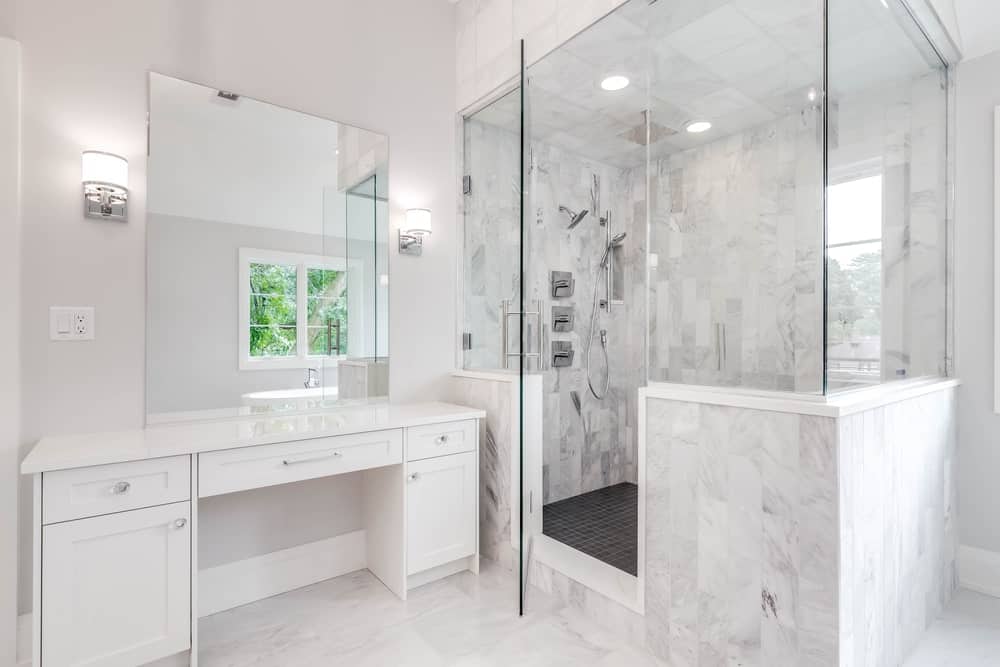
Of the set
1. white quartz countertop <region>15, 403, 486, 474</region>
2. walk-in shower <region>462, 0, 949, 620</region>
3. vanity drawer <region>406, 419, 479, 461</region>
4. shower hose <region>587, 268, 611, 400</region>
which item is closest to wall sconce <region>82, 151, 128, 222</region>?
white quartz countertop <region>15, 403, 486, 474</region>

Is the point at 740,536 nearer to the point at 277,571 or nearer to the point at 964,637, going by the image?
the point at 964,637

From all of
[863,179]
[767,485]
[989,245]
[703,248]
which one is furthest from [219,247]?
[989,245]

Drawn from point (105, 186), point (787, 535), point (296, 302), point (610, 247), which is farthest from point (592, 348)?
point (105, 186)

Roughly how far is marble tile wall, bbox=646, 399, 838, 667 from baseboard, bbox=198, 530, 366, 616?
145 centimetres

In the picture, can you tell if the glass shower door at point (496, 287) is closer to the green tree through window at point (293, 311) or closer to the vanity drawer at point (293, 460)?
the vanity drawer at point (293, 460)

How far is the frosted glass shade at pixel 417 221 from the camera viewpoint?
2.61 meters

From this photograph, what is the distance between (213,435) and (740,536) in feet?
5.88

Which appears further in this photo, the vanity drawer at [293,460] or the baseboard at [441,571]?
the baseboard at [441,571]

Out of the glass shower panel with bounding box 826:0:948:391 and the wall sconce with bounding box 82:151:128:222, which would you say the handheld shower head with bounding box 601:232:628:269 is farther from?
the wall sconce with bounding box 82:151:128:222

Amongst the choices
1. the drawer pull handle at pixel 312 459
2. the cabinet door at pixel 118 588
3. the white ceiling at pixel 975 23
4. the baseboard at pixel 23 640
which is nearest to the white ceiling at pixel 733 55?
the white ceiling at pixel 975 23

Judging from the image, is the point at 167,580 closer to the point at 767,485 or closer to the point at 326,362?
the point at 326,362

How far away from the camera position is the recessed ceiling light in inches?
98.9

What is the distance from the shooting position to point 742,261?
165 centimetres

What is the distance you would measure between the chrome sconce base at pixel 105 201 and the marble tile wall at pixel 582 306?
157cm
